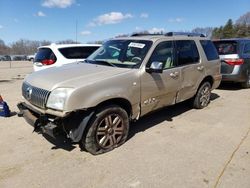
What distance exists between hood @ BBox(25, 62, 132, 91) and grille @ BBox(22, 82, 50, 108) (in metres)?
0.07

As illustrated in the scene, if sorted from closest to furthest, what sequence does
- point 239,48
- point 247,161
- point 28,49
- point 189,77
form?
point 247,161
point 189,77
point 239,48
point 28,49

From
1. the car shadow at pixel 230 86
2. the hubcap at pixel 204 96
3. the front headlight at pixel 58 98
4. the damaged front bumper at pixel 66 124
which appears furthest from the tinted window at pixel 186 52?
the car shadow at pixel 230 86

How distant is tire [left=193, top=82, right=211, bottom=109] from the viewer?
6409mm

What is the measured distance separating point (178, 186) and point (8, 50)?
251ft

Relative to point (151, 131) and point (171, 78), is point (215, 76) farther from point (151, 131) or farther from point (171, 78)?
point (151, 131)

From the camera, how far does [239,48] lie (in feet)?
28.2

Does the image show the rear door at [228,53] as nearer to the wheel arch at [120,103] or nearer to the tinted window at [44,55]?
the wheel arch at [120,103]

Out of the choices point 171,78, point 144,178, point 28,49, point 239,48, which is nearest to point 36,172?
point 144,178

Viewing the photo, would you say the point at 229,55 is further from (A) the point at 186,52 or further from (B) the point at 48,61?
(B) the point at 48,61

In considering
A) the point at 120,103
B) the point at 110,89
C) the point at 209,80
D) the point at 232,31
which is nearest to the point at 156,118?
the point at 120,103

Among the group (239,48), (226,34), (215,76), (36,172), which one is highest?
(226,34)

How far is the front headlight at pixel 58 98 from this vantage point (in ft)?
11.9

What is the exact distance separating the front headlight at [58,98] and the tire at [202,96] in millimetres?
A: 3751

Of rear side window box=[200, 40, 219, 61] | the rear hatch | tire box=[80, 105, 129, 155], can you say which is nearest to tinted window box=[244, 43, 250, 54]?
the rear hatch
